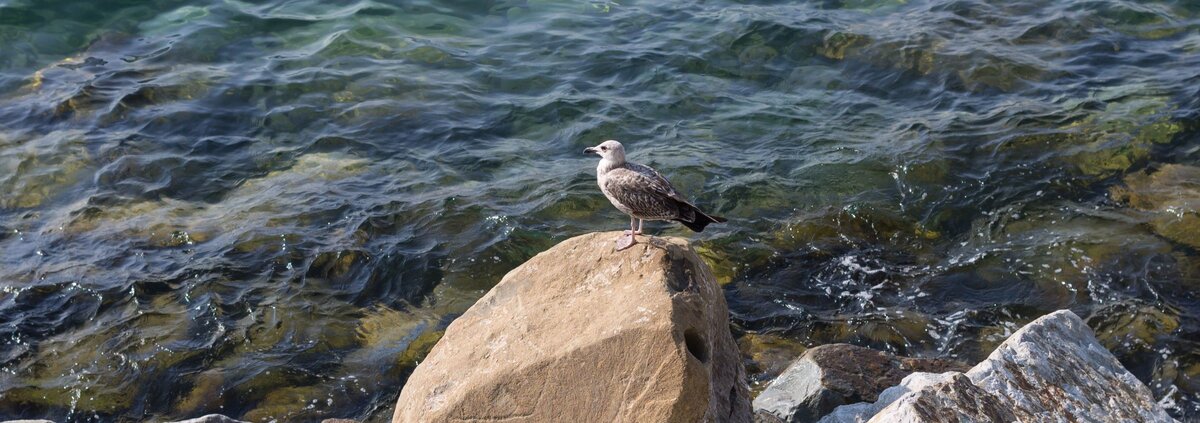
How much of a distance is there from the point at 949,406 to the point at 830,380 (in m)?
1.66

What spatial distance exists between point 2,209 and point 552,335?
7821mm

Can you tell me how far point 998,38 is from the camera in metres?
13.5

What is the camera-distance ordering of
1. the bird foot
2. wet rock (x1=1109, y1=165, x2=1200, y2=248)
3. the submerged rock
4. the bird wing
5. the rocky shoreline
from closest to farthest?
the submerged rock < the rocky shoreline < the bird foot < the bird wing < wet rock (x1=1109, y1=165, x2=1200, y2=248)

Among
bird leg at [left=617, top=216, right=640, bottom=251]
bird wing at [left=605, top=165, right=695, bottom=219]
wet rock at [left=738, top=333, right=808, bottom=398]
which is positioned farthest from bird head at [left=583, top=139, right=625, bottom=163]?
wet rock at [left=738, top=333, right=808, bottom=398]

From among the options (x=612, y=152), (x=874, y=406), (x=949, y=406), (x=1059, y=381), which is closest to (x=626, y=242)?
(x=612, y=152)

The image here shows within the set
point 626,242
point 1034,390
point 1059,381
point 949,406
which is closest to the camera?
point 949,406

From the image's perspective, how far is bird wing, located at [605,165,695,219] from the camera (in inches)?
226

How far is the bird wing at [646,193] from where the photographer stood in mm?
5738

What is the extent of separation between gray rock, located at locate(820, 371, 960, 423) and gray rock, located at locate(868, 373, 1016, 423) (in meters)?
0.79

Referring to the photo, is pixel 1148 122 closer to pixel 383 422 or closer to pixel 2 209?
pixel 383 422

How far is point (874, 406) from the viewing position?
5.62 m

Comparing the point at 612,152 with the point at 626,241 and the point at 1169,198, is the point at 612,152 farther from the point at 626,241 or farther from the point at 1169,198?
the point at 1169,198

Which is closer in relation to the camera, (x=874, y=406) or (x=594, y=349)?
(x=594, y=349)

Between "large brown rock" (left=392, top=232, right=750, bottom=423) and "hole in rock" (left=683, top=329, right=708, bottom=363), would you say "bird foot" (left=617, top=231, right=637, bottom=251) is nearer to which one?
"large brown rock" (left=392, top=232, right=750, bottom=423)
